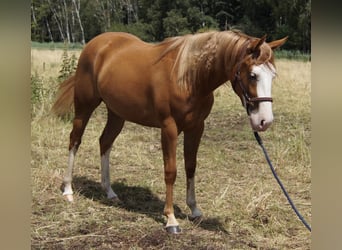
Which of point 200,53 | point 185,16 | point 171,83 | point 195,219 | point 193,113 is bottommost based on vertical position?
point 195,219

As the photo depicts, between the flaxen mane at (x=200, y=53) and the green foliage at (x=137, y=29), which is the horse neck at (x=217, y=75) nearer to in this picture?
the flaxen mane at (x=200, y=53)

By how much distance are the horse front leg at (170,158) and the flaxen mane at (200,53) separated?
16 centimetres

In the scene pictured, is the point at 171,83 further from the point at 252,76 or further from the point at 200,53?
the point at 252,76

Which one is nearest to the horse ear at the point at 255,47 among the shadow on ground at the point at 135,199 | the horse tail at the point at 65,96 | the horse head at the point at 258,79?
the horse head at the point at 258,79

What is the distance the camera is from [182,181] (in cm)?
198

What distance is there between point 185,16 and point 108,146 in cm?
64

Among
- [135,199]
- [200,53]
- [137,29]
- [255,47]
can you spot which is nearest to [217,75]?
[200,53]

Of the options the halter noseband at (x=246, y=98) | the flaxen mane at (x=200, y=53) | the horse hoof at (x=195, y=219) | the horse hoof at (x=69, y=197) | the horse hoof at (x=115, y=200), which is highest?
the flaxen mane at (x=200, y=53)

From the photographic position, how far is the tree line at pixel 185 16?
161 centimetres

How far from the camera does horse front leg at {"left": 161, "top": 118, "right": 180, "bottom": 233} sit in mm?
1534

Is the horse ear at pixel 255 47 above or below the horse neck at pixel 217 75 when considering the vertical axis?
above

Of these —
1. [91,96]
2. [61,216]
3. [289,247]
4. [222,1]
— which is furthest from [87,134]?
[289,247]
